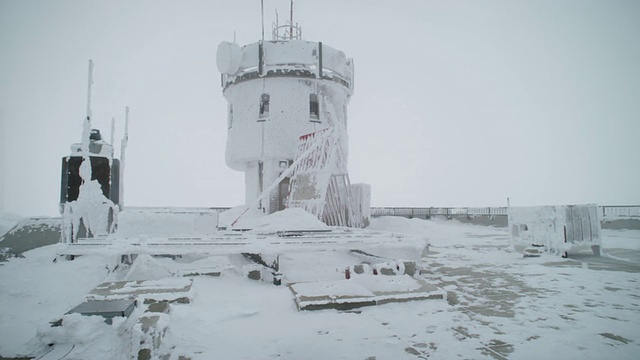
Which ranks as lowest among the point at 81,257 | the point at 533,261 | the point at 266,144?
the point at 533,261

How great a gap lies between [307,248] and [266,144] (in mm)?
12517

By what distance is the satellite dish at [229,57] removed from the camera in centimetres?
1812

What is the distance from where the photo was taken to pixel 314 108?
61.5 ft

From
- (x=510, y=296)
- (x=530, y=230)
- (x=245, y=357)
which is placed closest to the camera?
(x=245, y=357)

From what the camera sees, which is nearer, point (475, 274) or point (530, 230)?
point (475, 274)

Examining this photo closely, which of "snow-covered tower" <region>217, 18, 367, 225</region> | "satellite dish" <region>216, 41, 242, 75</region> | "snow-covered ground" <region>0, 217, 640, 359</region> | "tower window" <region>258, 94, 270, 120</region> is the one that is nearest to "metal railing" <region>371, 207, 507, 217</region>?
"snow-covered tower" <region>217, 18, 367, 225</region>

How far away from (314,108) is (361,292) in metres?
15.2

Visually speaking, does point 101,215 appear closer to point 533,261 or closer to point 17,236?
point 17,236

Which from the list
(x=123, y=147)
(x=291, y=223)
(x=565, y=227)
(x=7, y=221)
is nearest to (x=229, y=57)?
(x=123, y=147)

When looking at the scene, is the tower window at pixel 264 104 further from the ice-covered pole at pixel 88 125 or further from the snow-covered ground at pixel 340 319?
the snow-covered ground at pixel 340 319

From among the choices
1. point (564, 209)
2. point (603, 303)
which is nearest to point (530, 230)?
point (564, 209)

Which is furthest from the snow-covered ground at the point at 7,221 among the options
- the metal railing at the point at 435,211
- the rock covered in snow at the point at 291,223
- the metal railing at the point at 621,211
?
the metal railing at the point at 621,211

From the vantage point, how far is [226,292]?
4.96 m

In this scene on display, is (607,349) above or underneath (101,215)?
underneath
